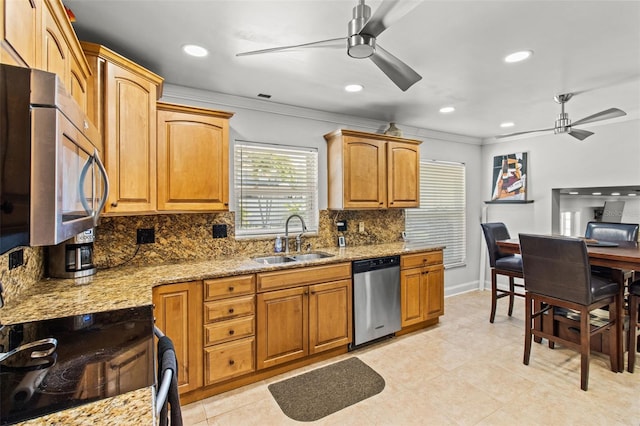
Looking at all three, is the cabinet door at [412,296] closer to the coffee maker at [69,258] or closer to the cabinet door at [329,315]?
the cabinet door at [329,315]

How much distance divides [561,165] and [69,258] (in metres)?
5.54

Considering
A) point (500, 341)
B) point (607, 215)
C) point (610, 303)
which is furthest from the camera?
point (607, 215)

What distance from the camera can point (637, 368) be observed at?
2678 mm

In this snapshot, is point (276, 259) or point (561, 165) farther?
point (561, 165)

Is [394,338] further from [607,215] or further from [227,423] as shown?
[607,215]

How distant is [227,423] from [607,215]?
4838 millimetres

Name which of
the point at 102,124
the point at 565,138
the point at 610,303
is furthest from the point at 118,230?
the point at 565,138

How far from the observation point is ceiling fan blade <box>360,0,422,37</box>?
48.6 inches

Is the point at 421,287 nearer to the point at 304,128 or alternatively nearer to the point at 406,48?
the point at 304,128

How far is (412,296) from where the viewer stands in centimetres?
343

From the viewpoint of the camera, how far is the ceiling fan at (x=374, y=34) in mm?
1288

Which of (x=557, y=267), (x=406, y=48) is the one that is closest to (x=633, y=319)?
(x=557, y=267)

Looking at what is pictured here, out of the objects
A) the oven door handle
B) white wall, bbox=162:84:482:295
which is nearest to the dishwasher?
white wall, bbox=162:84:482:295

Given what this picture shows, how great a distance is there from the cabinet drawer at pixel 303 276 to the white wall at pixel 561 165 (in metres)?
3.36
